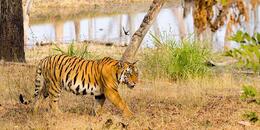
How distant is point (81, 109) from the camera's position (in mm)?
8977

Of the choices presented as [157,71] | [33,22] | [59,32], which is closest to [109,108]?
[157,71]

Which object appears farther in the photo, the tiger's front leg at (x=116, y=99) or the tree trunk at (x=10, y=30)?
the tree trunk at (x=10, y=30)

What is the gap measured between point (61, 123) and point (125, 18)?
29.4m

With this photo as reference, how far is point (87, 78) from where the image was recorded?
8234 millimetres

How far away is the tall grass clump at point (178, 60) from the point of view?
13.0 m

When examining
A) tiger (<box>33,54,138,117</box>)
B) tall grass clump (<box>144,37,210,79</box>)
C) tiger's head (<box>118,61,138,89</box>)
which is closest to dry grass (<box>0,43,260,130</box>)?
tiger (<box>33,54,138,117</box>)

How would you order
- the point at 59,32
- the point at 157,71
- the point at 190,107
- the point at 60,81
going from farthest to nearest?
the point at 59,32, the point at 157,71, the point at 190,107, the point at 60,81

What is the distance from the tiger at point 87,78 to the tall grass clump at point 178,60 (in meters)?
4.51

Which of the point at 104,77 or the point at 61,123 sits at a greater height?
the point at 104,77

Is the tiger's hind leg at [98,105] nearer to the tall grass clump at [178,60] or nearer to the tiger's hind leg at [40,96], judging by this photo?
the tiger's hind leg at [40,96]

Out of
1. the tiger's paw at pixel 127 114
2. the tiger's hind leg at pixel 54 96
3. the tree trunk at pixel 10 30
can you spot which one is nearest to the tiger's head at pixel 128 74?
the tiger's paw at pixel 127 114

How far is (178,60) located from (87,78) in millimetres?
5152

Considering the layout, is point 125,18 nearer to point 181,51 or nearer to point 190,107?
point 181,51

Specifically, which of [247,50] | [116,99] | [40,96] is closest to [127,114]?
[116,99]
